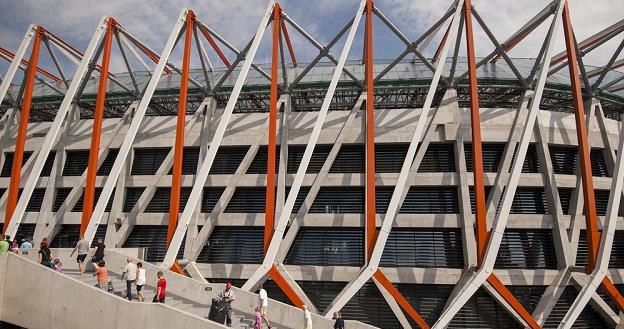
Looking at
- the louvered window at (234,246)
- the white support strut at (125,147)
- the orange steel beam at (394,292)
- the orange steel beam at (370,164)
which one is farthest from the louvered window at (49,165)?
the orange steel beam at (394,292)

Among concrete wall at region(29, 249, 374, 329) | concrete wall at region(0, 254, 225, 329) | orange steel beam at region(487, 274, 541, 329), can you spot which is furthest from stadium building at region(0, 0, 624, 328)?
concrete wall at region(0, 254, 225, 329)

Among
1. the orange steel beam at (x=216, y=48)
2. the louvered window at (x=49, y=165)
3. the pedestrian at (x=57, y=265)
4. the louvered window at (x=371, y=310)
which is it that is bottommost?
the louvered window at (x=371, y=310)

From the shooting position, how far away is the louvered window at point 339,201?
24.1m

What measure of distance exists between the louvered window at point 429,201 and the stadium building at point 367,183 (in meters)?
0.09

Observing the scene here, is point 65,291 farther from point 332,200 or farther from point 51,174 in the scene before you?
point 51,174

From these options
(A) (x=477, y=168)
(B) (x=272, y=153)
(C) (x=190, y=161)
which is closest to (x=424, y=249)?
(A) (x=477, y=168)

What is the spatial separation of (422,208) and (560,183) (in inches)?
329

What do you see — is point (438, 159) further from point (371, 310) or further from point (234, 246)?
point (234, 246)

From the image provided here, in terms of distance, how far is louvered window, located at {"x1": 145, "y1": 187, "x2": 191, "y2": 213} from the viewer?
25781mm

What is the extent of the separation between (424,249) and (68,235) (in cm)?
2413

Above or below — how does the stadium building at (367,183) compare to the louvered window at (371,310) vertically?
above

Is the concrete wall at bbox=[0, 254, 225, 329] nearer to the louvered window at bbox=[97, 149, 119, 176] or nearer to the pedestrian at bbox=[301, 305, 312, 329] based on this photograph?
the pedestrian at bbox=[301, 305, 312, 329]

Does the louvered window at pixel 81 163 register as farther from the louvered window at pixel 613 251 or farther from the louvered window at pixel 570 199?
the louvered window at pixel 613 251

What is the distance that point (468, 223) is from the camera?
70.4 ft
